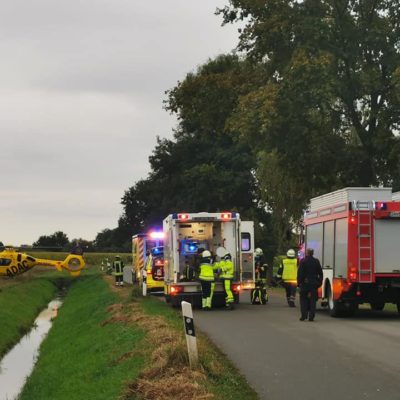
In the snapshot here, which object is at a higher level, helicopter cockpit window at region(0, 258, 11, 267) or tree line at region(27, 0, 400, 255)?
tree line at region(27, 0, 400, 255)

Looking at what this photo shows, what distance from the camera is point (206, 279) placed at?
72.9 ft

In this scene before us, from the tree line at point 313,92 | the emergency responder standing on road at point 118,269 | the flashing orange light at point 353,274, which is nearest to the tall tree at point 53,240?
the emergency responder standing on road at point 118,269

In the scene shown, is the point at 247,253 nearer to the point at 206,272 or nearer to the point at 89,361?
the point at 206,272

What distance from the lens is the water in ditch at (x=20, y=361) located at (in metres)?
15.9

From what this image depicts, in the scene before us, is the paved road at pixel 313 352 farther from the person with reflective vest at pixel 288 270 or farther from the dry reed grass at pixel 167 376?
the person with reflective vest at pixel 288 270

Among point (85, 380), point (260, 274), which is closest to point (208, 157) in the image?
point (260, 274)

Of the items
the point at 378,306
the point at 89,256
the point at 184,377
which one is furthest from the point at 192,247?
the point at 89,256

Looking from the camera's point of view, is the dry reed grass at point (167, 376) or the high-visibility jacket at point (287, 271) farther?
the high-visibility jacket at point (287, 271)

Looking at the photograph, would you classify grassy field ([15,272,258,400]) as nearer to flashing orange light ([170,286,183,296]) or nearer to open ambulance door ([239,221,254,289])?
flashing orange light ([170,286,183,296])

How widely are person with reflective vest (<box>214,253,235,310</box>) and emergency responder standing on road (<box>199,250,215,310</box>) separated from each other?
38cm

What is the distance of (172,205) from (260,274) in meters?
30.7

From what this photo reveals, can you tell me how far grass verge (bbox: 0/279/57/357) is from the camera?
24.1 metres

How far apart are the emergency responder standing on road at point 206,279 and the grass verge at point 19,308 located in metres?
6.08

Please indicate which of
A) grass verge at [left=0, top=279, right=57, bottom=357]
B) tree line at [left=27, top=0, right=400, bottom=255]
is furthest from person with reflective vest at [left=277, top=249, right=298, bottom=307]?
grass verge at [left=0, top=279, right=57, bottom=357]
